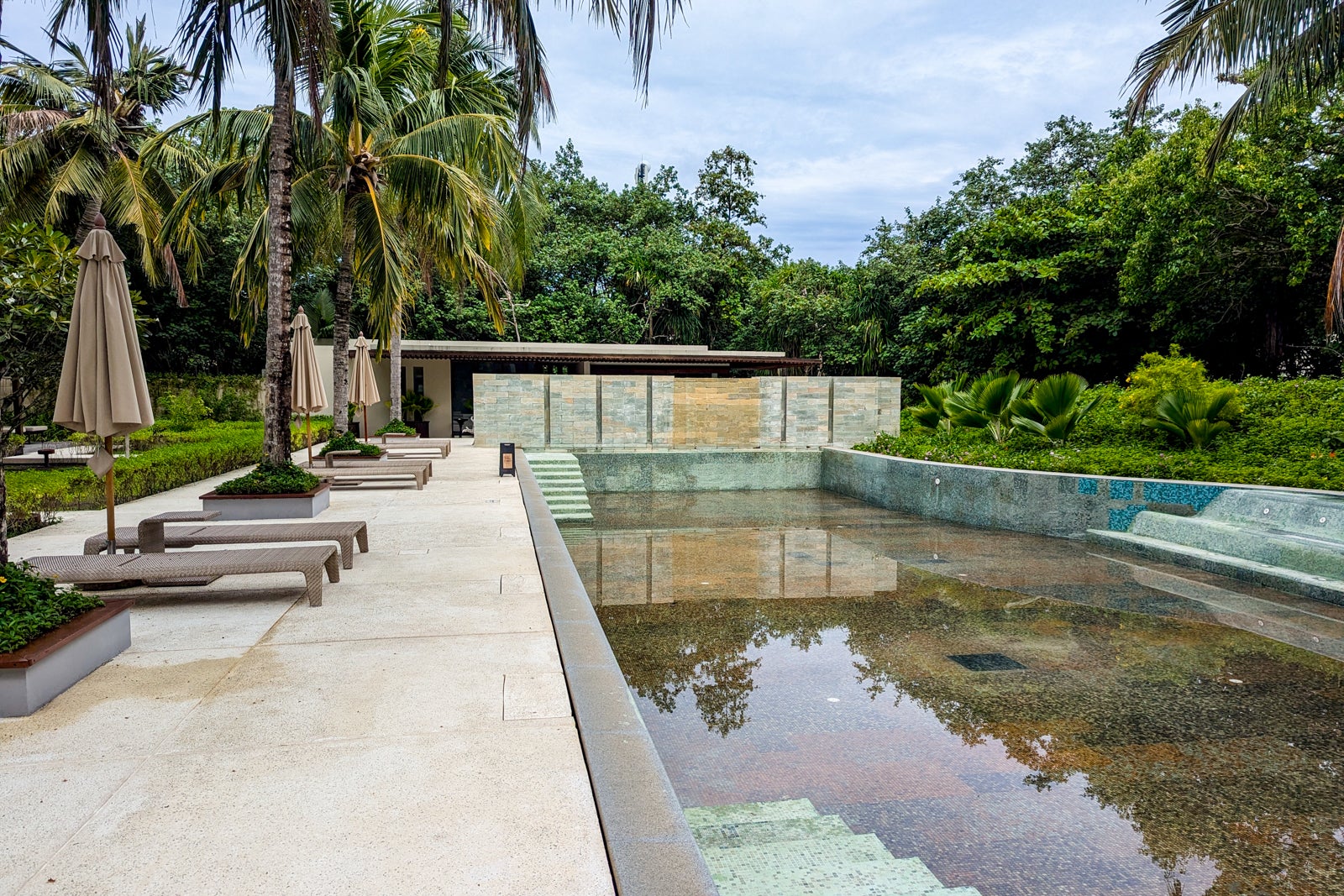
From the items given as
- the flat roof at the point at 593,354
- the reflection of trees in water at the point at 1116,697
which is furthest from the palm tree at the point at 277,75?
the flat roof at the point at 593,354

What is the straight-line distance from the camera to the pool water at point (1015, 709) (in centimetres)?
342

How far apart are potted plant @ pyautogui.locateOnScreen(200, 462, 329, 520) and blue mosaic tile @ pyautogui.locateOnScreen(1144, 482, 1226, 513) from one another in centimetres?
1016

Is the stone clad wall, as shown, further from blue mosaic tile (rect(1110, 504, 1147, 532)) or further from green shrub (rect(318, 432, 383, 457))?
blue mosaic tile (rect(1110, 504, 1147, 532))

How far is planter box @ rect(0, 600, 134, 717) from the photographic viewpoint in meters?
3.46

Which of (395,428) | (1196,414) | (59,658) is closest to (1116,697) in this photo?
(59,658)

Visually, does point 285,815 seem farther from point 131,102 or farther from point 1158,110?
point 1158,110

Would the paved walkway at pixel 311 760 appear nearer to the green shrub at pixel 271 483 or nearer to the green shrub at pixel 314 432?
the green shrub at pixel 271 483

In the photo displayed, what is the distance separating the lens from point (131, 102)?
61.0 feet

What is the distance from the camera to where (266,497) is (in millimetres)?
8680

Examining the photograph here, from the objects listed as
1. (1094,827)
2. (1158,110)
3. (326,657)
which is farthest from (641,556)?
(1158,110)

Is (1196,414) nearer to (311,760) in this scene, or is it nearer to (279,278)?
(279,278)

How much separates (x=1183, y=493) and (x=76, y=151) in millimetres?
21670

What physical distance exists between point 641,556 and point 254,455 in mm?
9355

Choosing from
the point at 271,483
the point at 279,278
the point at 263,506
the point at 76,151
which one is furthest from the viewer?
the point at 76,151
